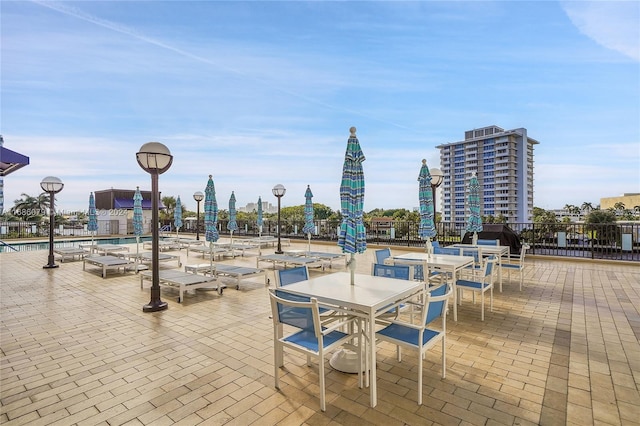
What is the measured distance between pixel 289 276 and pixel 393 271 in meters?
1.23

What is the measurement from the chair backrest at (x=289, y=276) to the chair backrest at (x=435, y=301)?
1.43 metres

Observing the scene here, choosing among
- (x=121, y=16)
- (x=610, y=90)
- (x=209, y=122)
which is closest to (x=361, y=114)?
(x=209, y=122)

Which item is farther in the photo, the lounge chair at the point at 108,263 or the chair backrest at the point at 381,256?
the lounge chair at the point at 108,263

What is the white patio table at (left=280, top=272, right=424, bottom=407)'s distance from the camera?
235 centimetres

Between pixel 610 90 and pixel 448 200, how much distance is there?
3440 inches

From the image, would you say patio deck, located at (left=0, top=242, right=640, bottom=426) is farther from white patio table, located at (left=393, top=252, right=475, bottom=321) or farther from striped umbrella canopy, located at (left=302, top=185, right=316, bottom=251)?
striped umbrella canopy, located at (left=302, top=185, right=316, bottom=251)

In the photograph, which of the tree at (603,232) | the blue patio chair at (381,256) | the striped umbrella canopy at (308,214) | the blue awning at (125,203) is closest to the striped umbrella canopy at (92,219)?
the striped umbrella canopy at (308,214)

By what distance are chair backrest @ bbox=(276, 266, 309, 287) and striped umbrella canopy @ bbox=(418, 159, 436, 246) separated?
333 centimetres

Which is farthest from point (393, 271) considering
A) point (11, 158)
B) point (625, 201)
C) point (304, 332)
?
point (625, 201)

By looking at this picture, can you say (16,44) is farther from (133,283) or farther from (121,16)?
(133,283)

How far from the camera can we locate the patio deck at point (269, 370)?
2268 millimetres

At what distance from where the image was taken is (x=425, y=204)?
612cm

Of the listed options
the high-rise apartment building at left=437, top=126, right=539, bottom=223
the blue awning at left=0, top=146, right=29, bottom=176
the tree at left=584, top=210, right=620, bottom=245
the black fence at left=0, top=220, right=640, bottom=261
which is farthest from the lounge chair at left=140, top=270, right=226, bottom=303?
the high-rise apartment building at left=437, top=126, right=539, bottom=223

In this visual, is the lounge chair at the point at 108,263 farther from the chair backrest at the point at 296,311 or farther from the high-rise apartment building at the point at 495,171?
the high-rise apartment building at the point at 495,171
